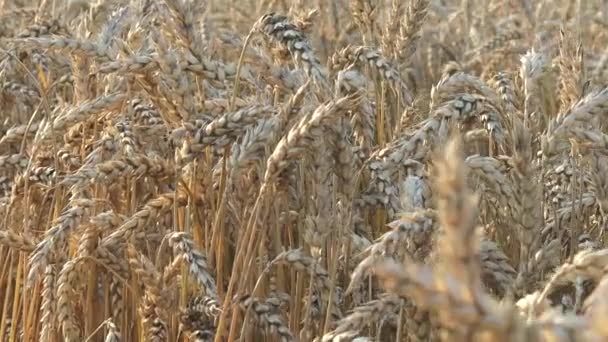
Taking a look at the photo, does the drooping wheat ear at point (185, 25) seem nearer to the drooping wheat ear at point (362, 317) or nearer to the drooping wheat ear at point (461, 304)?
the drooping wheat ear at point (362, 317)

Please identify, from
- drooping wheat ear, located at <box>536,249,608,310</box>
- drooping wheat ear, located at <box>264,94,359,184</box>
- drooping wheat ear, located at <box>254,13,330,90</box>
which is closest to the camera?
drooping wheat ear, located at <box>536,249,608,310</box>

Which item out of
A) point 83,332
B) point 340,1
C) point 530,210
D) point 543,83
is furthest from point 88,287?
point 340,1

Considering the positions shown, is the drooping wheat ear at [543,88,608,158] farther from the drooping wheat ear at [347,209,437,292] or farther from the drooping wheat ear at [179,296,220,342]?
the drooping wheat ear at [179,296,220,342]

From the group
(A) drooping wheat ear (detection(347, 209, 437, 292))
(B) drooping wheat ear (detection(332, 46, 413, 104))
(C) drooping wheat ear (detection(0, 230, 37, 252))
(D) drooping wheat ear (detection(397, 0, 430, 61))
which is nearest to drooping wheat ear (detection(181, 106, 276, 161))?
(A) drooping wheat ear (detection(347, 209, 437, 292))

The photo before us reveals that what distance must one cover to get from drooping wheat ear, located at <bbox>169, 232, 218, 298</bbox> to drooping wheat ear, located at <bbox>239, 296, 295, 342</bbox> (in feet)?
0.22

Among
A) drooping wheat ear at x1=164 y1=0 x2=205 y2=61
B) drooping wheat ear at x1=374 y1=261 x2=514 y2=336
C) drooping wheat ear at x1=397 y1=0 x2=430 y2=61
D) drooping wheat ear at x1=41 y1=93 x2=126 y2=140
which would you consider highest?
drooping wheat ear at x1=397 y1=0 x2=430 y2=61

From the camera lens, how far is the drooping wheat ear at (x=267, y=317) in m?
Answer: 1.96

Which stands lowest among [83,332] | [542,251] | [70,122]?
[83,332]

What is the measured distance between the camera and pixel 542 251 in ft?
6.18

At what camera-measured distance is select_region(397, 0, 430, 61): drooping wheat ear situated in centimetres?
294

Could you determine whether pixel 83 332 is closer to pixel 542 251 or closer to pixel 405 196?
pixel 405 196

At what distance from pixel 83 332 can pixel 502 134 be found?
1.17 m

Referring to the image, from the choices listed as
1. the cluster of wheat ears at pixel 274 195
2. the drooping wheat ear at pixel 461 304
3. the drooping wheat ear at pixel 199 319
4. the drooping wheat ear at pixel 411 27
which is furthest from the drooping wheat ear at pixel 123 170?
the drooping wheat ear at pixel 461 304

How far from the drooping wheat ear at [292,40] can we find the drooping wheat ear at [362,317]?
0.63 meters
